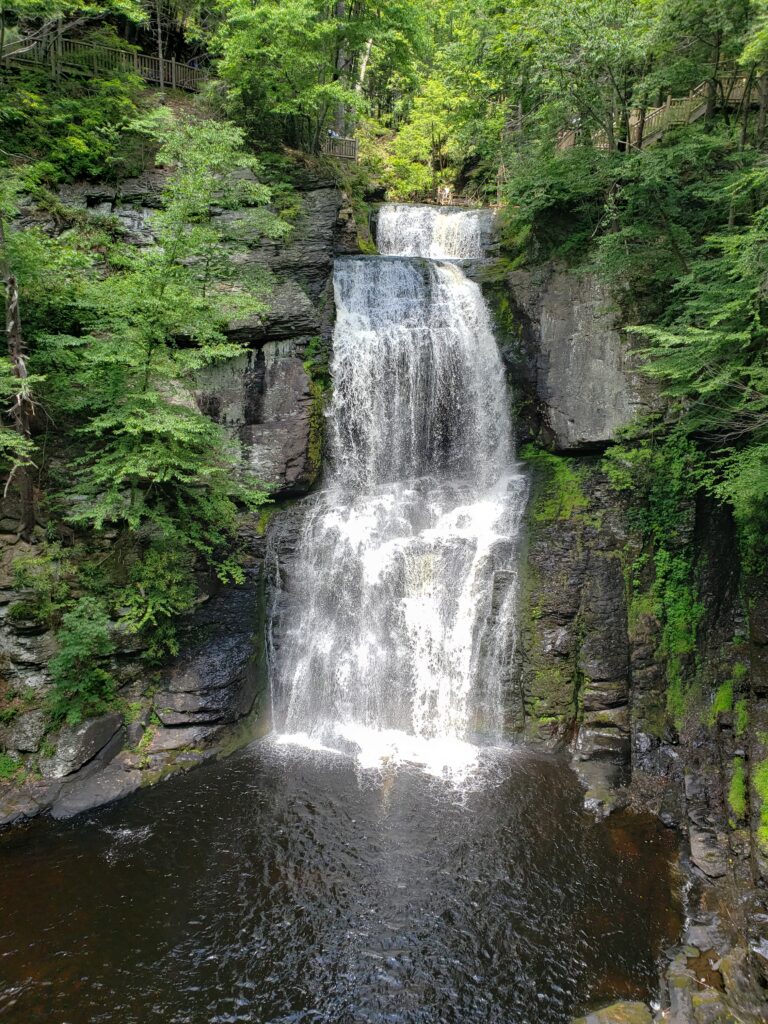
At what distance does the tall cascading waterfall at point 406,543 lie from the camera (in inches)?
453

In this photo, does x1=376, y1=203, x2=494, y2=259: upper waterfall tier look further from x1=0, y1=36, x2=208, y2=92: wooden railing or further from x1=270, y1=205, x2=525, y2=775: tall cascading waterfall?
x1=0, y1=36, x2=208, y2=92: wooden railing

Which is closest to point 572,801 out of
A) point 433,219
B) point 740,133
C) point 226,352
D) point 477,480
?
point 477,480

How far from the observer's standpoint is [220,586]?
11922 mm

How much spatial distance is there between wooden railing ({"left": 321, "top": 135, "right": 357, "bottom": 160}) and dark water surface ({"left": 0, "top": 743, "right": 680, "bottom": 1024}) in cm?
1957

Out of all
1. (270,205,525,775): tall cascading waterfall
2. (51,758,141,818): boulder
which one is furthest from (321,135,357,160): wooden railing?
(51,758,141,818): boulder

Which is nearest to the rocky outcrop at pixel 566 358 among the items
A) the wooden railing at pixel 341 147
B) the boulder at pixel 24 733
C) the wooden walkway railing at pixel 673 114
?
the wooden walkway railing at pixel 673 114

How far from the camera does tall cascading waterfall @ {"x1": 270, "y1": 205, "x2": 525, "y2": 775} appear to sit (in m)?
11.5

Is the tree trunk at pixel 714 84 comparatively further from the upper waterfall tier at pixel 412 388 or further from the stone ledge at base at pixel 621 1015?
the stone ledge at base at pixel 621 1015

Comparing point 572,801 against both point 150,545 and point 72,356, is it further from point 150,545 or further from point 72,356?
point 72,356

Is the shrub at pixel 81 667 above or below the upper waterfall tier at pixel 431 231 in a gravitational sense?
below

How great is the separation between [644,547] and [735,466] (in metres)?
2.78

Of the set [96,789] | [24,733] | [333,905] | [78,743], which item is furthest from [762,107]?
[24,733]

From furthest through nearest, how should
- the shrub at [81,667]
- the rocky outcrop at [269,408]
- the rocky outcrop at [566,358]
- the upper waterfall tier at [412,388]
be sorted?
1. the upper waterfall tier at [412,388]
2. the rocky outcrop at [269,408]
3. the rocky outcrop at [566,358]
4. the shrub at [81,667]

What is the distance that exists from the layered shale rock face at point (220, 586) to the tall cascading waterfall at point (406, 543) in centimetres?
81
